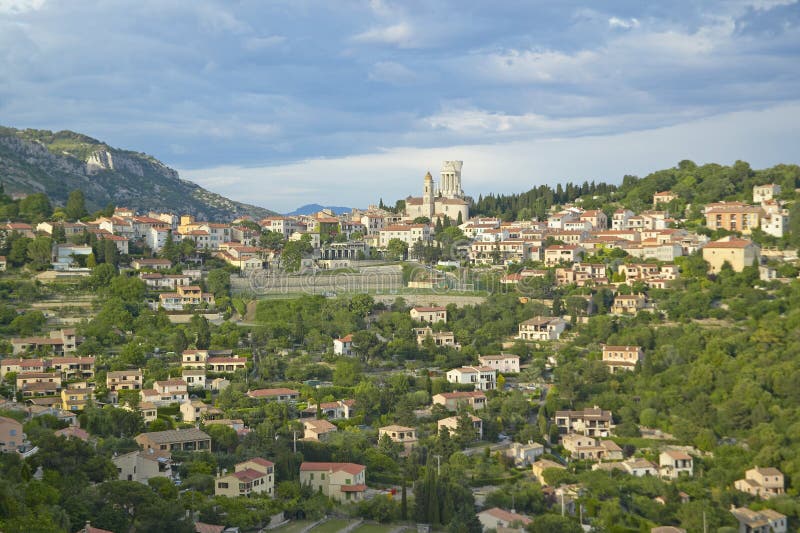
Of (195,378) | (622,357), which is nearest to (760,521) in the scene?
(622,357)

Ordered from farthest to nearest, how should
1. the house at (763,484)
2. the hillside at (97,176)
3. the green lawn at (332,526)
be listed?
the hillside at (97,176), the house at (763,484), the green lawn at (332,526)

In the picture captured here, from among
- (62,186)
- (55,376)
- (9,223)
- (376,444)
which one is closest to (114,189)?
(62,186)

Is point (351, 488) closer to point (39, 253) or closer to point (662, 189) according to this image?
point (39, 253)

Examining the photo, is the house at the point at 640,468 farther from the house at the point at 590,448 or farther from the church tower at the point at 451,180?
the church tower at the point at 451,180

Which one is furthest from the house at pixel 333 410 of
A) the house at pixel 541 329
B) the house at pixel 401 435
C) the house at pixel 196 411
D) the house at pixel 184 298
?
the house at pixel 184 298

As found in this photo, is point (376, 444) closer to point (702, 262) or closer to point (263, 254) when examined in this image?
point (702, 262)

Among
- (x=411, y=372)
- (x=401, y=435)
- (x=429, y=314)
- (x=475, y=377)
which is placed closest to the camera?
(x=401, y=435)

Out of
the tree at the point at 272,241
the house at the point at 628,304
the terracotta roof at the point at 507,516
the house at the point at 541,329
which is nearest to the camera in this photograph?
the terracotta roof at the point at 507,516
